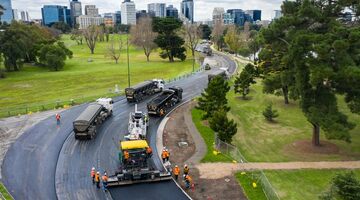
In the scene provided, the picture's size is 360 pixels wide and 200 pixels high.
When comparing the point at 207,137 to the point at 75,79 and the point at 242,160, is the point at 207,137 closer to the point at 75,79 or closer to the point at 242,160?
the point at 242,160

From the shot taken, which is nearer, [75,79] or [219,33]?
[75,79]

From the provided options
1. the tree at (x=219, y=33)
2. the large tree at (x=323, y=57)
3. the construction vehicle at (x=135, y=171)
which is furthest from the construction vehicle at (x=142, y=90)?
the tree at (x=219, y=33)

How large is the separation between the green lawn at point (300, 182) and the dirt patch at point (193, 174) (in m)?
3.36

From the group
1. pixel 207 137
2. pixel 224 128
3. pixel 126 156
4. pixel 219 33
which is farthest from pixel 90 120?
pixel 219 33

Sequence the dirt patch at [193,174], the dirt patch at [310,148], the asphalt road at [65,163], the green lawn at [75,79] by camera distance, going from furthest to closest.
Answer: the green lawn at [75,79]
the dirt patch at [310,148]
the asphalt road at [65,163]
the dirt patch at [193,174]

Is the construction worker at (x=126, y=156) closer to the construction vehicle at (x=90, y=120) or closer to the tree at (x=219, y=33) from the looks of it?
the construction vehicle at (x=90, y=120)

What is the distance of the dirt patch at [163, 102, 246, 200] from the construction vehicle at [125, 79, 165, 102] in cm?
1024

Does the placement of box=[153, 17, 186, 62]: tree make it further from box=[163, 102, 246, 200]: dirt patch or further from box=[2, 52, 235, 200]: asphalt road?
box=[163, 102, 246, 200]: dirt patch

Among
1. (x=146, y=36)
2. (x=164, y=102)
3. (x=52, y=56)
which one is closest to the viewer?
(x=164, y=102)

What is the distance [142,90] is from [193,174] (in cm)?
2960

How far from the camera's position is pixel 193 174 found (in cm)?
2948

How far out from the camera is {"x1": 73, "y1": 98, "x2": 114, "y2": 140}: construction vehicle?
37.1 meters

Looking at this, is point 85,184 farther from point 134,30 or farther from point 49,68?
point 134,30

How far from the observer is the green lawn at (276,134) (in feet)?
111
